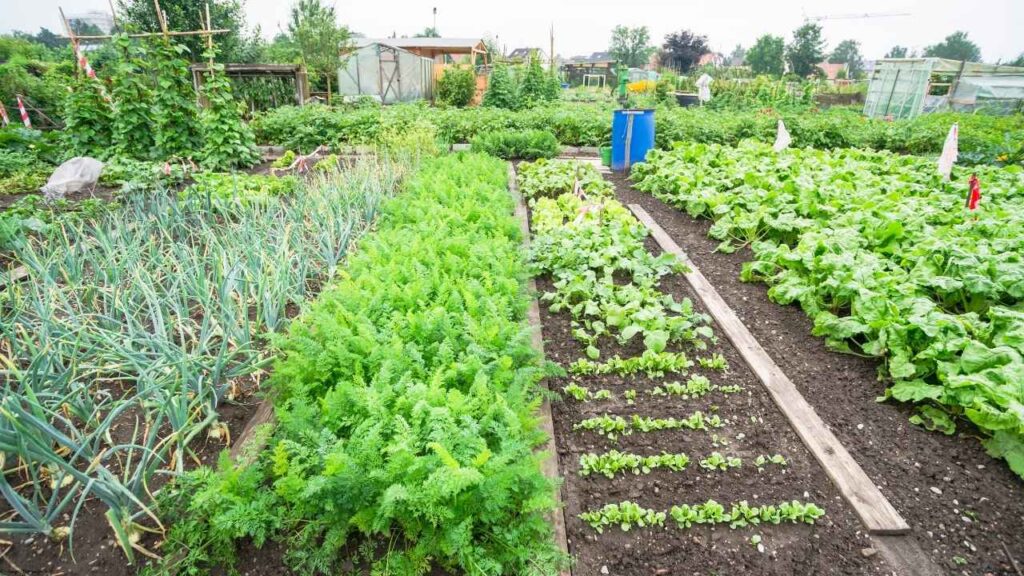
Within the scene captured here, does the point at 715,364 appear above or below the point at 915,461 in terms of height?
above

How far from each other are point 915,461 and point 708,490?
41.5 inches

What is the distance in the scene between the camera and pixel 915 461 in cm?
234

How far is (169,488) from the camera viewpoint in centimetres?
179

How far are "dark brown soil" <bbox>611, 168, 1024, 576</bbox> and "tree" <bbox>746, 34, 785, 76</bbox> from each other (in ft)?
201

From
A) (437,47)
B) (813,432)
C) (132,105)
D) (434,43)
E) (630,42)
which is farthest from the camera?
(630,42)

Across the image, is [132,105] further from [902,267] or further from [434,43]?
[434,43]

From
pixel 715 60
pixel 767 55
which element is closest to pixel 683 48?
pixel 715 60

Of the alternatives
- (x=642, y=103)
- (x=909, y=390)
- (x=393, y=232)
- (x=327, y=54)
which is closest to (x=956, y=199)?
(x=909, y=390)

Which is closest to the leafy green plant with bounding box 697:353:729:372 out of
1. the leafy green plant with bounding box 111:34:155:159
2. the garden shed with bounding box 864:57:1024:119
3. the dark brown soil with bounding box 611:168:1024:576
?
the dark brown soil with bounding box 611:168:1024:576

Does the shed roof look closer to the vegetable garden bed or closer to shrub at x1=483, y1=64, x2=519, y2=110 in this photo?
shrub at x1=483, y1=64, x2=519, y2=110

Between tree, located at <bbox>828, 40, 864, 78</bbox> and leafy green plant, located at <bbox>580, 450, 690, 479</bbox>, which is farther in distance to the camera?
tree, located at <bbox>828, 40, 864, 78</bbox>

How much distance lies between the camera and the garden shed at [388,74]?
21859mm

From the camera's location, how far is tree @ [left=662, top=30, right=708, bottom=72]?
48375 mm

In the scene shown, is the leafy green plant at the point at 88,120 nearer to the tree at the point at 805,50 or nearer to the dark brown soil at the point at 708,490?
the dark brown soil at the point at 708,490
